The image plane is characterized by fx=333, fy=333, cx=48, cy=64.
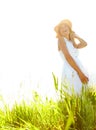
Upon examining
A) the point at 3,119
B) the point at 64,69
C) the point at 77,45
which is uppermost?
the point at 77,45

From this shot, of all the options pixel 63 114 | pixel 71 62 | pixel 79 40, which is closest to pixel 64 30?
pixel 79 40

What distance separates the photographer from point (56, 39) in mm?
3068

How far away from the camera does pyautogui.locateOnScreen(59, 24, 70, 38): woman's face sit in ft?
9.67

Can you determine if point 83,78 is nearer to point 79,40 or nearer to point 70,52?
point 70,52

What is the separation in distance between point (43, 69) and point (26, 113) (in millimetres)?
713

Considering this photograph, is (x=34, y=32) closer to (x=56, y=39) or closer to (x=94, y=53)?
(x=56, y=39)

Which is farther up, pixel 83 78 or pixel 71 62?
pixel 71 62

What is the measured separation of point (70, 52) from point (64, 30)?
0.67 feet

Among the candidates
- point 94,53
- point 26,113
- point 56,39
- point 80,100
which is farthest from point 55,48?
point 80,100

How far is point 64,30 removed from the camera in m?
2.96

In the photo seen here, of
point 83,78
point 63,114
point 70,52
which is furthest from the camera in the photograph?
point 70,52

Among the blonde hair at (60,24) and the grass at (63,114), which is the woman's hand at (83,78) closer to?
the blonde hair at (60,24)

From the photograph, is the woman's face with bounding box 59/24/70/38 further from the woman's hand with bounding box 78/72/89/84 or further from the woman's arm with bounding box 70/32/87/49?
the woman's hand with bounding box 78/72/89/84

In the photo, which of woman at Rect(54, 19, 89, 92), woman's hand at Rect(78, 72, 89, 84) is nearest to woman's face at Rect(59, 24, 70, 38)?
woman at Rect(54, 19, 89, 92)
